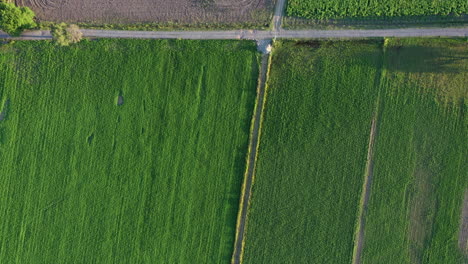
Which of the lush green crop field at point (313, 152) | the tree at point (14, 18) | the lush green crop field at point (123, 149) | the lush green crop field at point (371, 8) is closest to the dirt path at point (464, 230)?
the lush green crop field at point (313, 152)

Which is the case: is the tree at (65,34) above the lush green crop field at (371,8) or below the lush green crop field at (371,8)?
below

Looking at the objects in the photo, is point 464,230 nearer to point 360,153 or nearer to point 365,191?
point 365,191

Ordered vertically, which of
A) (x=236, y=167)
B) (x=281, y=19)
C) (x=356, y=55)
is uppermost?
(x=281, y=19)

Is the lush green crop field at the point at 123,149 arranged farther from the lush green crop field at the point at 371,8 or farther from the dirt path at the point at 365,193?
the dirt path at the point at 365,193

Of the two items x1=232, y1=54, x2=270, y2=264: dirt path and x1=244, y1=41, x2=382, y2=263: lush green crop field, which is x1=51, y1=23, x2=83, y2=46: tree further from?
x1=244, y1=41, x2=382, y2=263: lush green crop field

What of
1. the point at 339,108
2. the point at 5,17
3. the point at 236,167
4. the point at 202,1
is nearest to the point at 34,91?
the point at 5,17

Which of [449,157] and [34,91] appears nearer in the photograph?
[449,157]

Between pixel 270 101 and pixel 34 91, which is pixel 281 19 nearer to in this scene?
pixel 270 101
